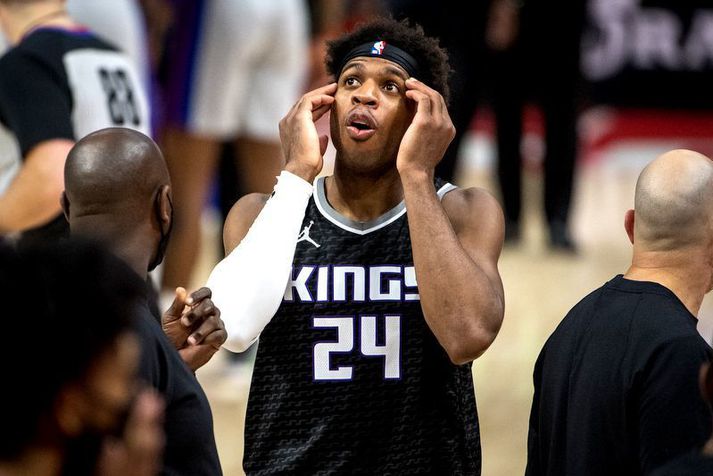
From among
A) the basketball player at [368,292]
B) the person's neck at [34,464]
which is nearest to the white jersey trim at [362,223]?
the basketball player at [368,292]

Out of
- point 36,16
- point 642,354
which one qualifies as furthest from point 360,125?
point 36,16

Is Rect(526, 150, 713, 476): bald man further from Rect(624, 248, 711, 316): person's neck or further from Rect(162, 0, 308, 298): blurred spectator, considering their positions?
Rect(162, 0, 308, 298): blurred spectator

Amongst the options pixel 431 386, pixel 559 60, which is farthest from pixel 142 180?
pixel 559 60

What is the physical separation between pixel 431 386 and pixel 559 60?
5.72m

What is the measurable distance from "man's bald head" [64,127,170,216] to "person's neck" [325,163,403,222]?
1.51 feet

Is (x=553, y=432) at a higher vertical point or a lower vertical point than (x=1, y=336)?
lower

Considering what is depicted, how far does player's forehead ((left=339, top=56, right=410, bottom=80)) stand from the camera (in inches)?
127

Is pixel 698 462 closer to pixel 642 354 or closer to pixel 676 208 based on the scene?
pixel 642 354

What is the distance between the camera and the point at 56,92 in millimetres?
4305

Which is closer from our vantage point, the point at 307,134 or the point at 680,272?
the point at 680,272

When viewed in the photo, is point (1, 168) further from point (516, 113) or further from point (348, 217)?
point (516, 113)

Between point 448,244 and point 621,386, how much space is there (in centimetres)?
53

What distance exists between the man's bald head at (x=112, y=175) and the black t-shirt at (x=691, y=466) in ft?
4.43

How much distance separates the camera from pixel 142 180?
9.73 ft
